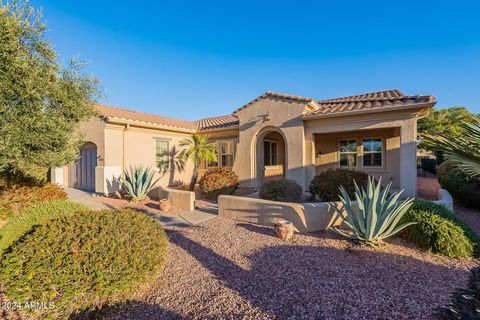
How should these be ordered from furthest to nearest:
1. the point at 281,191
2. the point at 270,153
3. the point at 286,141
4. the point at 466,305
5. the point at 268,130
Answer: the point at 270,153
the point at 268,130
the point at 286,141
the point at 281,191
the point at 466,305

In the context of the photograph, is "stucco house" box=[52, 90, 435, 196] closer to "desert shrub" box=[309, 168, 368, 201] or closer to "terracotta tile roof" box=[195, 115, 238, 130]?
"terracotta tile roof" box=[195, 115, 238, 130]

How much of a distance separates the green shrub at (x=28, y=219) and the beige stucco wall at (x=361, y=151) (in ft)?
38.6

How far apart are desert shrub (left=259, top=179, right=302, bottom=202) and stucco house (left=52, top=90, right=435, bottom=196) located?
2.64 metres

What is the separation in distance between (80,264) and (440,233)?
23.6 ft

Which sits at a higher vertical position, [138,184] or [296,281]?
[138,184]

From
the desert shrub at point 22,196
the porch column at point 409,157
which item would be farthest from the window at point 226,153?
the porch column at point 409,157

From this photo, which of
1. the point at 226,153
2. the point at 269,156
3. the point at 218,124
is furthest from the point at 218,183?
the point at 218,124

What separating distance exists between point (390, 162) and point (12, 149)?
14275 mm

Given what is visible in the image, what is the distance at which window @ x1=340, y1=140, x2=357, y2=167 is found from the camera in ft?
40.4

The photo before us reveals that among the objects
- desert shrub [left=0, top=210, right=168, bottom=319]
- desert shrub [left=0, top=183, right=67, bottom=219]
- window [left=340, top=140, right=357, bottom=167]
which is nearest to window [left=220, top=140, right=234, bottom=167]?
window [left=340, top=140, right=357, bottom=167]

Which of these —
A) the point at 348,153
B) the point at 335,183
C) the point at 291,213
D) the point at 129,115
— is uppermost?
the point at 129,115

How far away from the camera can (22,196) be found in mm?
7109

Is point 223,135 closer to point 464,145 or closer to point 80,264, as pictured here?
point 80,264

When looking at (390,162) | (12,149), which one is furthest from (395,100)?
(12,149)
